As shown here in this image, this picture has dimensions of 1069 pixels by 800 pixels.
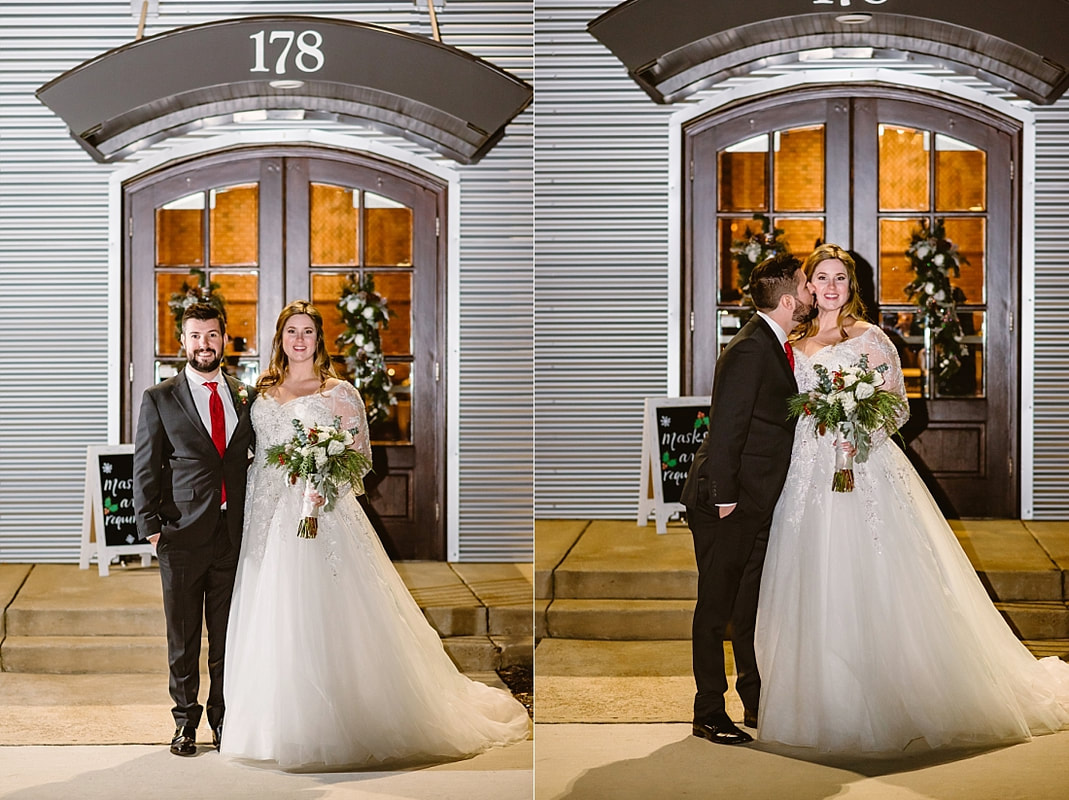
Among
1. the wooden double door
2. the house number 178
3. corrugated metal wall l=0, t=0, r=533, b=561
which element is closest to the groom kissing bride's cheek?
corrugated metal wall l=0, t=0, r=533, b=561

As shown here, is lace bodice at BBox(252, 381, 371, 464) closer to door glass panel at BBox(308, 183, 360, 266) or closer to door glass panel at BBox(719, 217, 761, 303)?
door glass panel at BBox(308, 183, 360, 266)

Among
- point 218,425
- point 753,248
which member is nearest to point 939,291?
point 753,248

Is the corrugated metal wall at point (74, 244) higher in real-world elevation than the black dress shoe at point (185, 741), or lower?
higher

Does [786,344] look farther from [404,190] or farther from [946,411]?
[404,190]

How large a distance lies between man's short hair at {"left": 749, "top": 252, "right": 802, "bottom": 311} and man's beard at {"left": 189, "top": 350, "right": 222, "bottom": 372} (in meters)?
1.85

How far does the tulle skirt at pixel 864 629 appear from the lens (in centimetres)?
380

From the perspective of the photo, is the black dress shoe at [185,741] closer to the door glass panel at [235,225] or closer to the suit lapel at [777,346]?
the door glass panel at [235,225]

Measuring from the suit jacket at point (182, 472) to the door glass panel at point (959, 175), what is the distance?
2510mm

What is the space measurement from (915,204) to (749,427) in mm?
973

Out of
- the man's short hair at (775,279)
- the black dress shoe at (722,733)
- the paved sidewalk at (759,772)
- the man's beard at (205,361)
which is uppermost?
the man's short hair at (775,279)

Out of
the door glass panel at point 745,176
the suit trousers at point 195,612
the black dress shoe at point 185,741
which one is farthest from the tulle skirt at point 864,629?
the black dress shoe at point 185,741

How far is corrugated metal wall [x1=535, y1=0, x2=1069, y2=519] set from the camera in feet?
12.7

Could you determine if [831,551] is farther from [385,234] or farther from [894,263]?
[385,234]

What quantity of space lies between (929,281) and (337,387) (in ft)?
6.80
